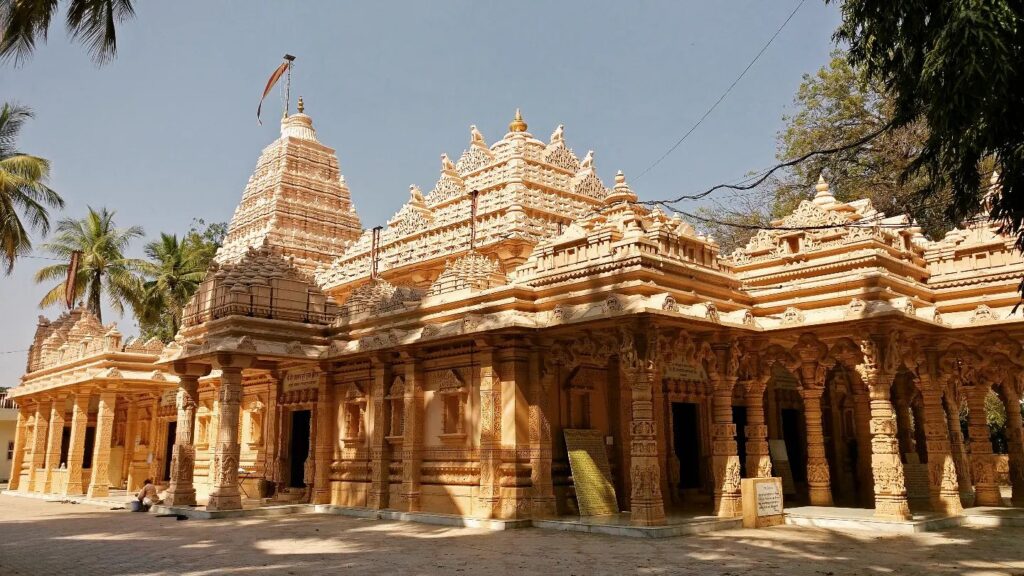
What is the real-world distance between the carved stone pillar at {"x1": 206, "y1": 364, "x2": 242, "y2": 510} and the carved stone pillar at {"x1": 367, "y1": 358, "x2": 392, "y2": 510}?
2.94m

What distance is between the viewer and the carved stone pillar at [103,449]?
77.5 feet

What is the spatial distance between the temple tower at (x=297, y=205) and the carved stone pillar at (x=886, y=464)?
19960 mm

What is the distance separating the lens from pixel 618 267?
44.2 ft

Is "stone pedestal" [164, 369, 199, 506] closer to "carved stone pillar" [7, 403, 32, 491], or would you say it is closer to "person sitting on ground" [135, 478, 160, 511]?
"person sitting on ground" [135, 478, 160, 511]

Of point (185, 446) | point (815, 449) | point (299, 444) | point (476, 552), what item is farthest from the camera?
point (299, 444)

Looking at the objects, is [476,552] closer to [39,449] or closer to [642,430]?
[642,430]

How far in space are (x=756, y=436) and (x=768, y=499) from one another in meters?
1.49

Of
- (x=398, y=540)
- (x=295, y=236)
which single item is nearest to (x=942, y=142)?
(x=398, y=540)

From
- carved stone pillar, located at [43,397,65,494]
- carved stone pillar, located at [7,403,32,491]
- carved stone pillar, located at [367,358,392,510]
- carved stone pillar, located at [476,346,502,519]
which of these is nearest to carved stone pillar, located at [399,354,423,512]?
carved stone pillar, located at [367,358,392,510]

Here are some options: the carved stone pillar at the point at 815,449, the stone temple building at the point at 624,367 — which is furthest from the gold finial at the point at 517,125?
the carved stone pillar at the point at 815,449

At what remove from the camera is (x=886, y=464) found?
1333 centimetres

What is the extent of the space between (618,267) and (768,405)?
7937 mm

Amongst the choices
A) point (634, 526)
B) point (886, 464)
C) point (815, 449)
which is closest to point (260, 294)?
point (634, 526)

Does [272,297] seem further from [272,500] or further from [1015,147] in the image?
[1015,147]
